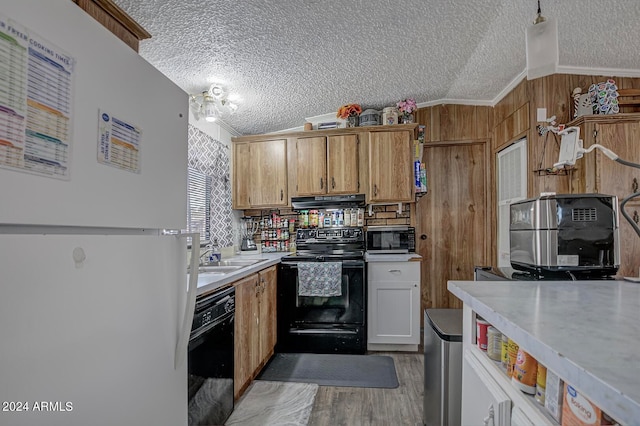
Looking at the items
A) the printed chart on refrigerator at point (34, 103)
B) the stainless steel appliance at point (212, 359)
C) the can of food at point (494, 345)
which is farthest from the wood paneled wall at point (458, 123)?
the printed chart on refrigerator at point (34, 103)

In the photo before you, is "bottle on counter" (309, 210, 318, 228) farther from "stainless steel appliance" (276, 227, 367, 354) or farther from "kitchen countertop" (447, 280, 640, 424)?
"kitchen countertop" (447, 280, 640, 424)

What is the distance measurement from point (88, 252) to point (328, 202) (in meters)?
2.74

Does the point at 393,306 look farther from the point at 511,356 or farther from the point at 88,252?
the point at 88,252

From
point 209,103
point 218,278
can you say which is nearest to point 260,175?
point 209,103

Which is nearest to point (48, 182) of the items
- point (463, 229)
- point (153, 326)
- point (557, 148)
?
point (153, 326)

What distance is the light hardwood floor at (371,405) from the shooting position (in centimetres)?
189

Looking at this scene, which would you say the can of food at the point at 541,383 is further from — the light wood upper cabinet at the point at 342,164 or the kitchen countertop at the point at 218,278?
the light wood upper cabinet at the point at 342,164

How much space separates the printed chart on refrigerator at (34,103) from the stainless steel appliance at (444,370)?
1.58m

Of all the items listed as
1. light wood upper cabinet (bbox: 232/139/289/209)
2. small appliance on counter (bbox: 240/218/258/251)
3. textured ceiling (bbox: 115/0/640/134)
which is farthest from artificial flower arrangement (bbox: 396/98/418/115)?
small appliance on counter (bbox: 240/218/258/251)

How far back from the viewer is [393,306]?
2955mm

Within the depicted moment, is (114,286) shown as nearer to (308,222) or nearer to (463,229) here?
(308,222)

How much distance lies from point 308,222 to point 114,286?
2.84m

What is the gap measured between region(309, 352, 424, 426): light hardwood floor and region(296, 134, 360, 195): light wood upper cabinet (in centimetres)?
186

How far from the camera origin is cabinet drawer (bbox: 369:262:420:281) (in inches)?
117
